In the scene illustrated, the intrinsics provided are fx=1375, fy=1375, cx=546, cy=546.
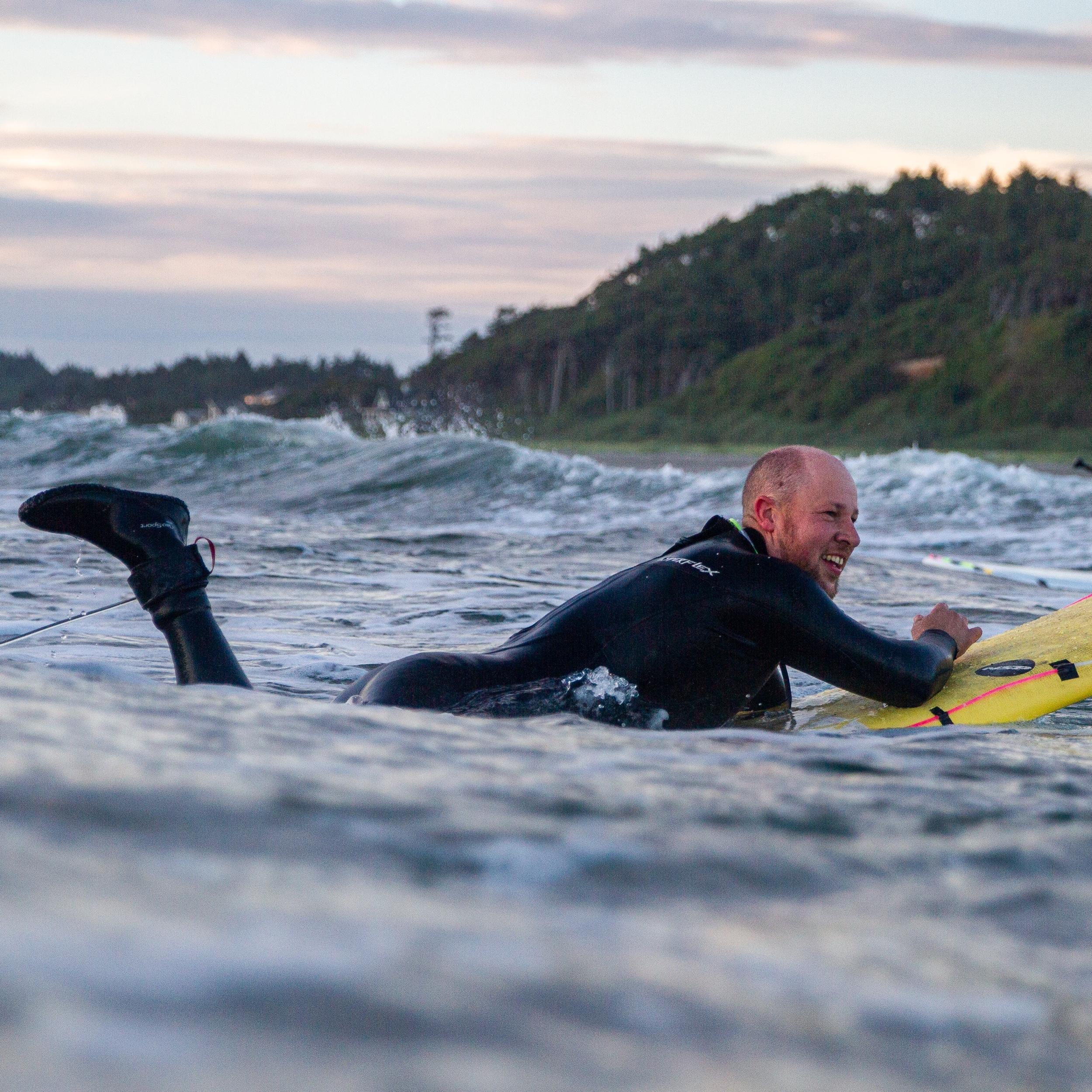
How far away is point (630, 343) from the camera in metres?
58.1

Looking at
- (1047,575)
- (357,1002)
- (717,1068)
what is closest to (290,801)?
(357,1002)

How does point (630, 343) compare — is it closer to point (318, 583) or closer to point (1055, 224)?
point (1055, 224)

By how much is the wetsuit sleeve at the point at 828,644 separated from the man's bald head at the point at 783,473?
290 mm

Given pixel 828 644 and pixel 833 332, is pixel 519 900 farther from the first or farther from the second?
pixel 833 332

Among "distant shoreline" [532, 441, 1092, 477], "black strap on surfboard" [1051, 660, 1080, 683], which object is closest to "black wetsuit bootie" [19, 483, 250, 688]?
"black strap on surfboard" [1051, 660, 1080, 683]

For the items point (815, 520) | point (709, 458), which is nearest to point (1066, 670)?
point (815, 520)

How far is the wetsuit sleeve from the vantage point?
147 inches

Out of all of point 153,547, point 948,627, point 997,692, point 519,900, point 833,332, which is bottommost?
point 997,692

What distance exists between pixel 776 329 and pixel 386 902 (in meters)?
57.3

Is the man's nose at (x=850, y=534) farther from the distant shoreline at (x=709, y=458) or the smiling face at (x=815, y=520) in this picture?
the distant shoreline at (x=709, y=458)

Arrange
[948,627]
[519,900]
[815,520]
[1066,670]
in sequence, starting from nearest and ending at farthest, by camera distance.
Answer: [519,900] < [815,520] < [1066,670] < [948,627]

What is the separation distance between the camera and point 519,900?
1.61 m

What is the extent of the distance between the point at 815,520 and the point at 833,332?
49.0m

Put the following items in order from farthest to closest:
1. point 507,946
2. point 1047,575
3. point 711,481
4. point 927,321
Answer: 1. point 927,321
2. point 711,481
3. point 1047,575
4. point 507,946
